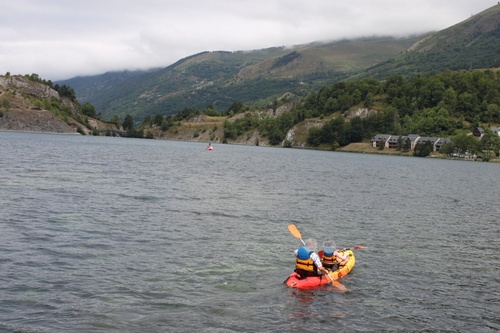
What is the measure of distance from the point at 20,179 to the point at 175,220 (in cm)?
2820

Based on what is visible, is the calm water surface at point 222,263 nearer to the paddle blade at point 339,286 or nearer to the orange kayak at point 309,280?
the paddle blade at point 339,286

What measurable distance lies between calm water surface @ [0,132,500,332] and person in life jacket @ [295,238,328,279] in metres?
1.08

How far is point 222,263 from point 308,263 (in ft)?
18.0

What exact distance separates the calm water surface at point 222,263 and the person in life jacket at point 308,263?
3.54 ft

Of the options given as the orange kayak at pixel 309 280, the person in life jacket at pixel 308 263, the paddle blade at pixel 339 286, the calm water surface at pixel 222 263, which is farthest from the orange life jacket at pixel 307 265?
the paddle blade at pixel 339 286

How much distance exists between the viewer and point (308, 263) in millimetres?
24797

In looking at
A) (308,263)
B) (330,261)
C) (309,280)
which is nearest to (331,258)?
(330,261)

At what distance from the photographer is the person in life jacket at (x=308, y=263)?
24719 millimetres

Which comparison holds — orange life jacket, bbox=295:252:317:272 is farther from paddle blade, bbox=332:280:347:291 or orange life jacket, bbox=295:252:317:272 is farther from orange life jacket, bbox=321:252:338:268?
orange life jacket, bbox=321:252:338:268

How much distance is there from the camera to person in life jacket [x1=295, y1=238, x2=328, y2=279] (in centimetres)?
2472

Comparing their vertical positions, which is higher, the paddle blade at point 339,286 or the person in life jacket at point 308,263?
the person in life jacket at point 308,263

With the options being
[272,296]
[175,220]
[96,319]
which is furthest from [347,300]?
[175,220]

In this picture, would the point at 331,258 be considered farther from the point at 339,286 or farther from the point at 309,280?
the point at 309,280

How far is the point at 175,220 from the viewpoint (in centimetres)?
3916
